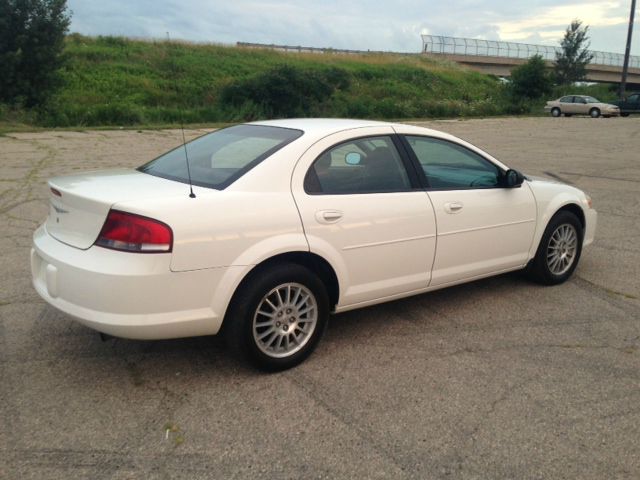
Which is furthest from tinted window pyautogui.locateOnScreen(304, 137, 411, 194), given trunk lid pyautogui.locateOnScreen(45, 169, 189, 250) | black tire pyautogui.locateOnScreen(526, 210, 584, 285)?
black tire pyautogui.locateOnScreen(526, 210, 584, 285)

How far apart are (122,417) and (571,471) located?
7.20ft

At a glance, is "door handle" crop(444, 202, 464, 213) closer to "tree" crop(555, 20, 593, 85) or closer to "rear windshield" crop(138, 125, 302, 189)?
"rear windshield" crop(138, 125, 302, 189)

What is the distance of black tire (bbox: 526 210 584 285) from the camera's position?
5.09 meters

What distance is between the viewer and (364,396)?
332 cm

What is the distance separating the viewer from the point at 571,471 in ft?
8.84

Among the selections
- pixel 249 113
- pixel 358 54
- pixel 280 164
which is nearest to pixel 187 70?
pixel 249 113

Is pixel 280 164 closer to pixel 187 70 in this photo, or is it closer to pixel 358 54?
pixel 187 70

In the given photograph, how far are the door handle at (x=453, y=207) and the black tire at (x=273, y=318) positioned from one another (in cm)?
118

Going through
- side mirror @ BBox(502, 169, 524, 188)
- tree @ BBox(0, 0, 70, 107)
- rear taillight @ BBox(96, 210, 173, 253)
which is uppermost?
tree @ BBox(0, 0, 70, 107)

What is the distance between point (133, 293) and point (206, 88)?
3687 centimetres

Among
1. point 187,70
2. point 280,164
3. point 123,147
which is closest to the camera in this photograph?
point 280,164

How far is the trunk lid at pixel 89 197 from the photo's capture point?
10.6ft

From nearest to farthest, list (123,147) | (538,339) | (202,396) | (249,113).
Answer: (202,396), (538,339), (123,147), (249,113)

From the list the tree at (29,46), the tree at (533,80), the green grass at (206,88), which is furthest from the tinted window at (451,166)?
the tree at (533,80)
